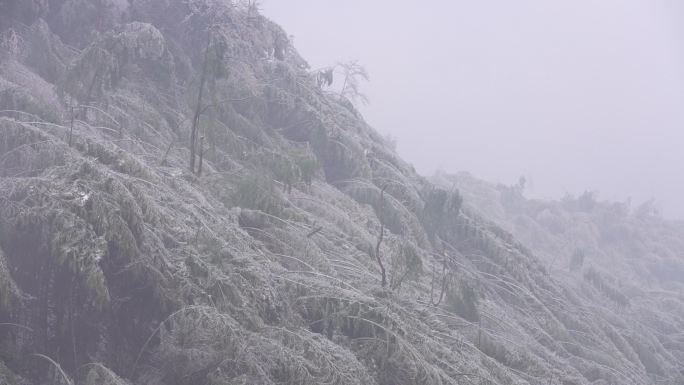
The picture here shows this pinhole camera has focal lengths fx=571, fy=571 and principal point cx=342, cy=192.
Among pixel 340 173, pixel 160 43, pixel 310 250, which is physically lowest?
pixel 310 250

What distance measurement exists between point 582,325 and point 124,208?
33.8 ft

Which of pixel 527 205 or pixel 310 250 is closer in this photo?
pixel 310 250

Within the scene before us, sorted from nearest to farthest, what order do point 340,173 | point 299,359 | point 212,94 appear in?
point 299,359 < point 212,94 < point 340,173

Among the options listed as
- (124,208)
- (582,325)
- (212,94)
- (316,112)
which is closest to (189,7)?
(316,112)

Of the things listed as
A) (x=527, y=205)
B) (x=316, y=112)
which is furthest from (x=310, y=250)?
(x=527, y=205)

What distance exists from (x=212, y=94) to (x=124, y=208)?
141 inches

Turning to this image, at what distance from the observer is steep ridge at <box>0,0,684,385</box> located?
4832 millimetres

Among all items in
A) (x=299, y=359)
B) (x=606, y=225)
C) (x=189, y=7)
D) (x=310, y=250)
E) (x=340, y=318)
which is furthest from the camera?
(x=606, y=225)

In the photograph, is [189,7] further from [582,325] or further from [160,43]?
[582,325]

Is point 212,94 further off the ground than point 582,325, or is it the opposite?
point 212,94

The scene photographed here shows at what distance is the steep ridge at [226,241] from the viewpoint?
483 centimetres

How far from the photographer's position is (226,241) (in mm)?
6203

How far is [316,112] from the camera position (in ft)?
42.5

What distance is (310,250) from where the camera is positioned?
7.45 meters
